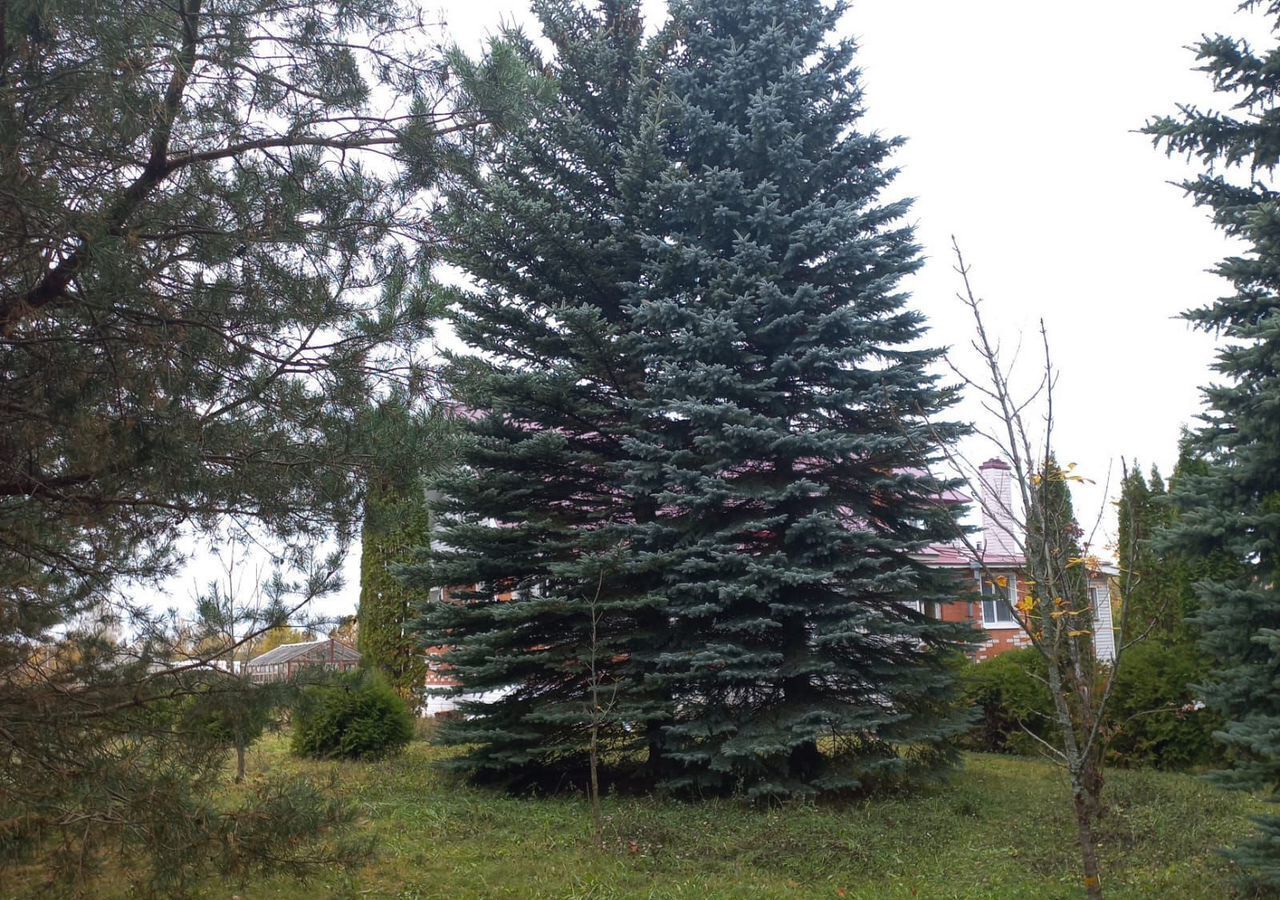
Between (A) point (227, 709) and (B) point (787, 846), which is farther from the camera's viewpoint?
(B) point (787, 846)

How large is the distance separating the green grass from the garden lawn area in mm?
17

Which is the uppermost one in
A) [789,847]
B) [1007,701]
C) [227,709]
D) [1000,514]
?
[1000,514]

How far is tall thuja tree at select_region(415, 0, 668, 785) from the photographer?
398 inches

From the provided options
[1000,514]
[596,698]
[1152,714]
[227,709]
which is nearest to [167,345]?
[227,709]

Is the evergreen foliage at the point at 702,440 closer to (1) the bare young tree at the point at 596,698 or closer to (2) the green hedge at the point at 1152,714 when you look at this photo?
(1) the bare young tree at the point at 596,698

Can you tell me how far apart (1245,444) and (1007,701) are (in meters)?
7.96

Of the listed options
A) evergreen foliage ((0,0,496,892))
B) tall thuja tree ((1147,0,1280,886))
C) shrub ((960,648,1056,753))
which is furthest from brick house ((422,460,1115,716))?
evergreen foliage ((0,0,496,892))

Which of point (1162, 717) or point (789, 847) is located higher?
point (1162, 717)

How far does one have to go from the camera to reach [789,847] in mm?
7496

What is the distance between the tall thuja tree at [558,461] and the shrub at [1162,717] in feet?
19.0

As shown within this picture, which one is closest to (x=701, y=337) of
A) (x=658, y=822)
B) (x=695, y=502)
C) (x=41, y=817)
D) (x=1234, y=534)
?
(x=695, y=502)

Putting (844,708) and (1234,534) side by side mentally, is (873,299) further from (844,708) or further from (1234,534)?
(1234,534)

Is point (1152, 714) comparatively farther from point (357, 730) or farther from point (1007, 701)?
point (357, 730)

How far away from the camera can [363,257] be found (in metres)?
5.49
